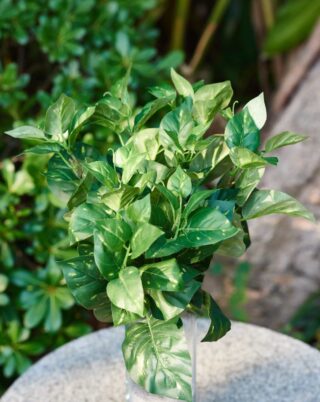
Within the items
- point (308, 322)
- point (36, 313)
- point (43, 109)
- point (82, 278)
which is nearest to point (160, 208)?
point (82, 278)

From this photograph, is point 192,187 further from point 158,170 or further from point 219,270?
point 219,270

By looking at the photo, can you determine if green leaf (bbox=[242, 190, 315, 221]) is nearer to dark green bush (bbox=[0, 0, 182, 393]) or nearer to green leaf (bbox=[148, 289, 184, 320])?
green leaf (bbox=[148, 289, 184, 320])

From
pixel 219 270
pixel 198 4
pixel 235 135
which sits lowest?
pixel 219 270

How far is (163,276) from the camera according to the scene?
1092 mm

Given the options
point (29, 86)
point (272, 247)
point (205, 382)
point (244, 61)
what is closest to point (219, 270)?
point (272, 247)

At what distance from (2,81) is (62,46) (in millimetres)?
207

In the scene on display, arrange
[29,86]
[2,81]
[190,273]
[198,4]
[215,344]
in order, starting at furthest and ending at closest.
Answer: [198,4]
[29,86]
[2,81]
[215,344]
[190,273]

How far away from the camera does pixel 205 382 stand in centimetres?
156

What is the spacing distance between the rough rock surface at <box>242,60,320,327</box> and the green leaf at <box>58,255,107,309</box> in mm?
1477

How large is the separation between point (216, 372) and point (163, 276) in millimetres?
563

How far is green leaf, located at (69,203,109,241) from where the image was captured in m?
1.13

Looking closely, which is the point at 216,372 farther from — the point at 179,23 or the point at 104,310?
the point at 179,23

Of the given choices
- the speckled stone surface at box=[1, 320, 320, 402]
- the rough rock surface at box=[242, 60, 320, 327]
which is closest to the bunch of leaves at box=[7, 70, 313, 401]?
the speckled stone surface at box=[1, 320, 320, 402]

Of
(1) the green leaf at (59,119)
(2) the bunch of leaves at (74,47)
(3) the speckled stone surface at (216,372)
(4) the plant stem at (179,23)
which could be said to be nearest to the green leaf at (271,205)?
(1) the green leaf at (59,119)
